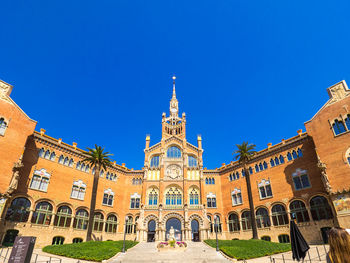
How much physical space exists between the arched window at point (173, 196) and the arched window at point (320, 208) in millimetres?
22403

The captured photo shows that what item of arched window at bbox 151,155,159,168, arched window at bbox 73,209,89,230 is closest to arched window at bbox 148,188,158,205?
arched window at bbox 151,155,159,168

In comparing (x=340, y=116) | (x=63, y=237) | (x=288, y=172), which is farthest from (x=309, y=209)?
(x=63, y=237)

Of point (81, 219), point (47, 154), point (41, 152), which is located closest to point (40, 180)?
point (47, 154)

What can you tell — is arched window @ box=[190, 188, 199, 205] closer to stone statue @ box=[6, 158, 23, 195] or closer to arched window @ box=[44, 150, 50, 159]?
arched window @ box=[44, 150, 50, 159]

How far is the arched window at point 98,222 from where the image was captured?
3756 cm

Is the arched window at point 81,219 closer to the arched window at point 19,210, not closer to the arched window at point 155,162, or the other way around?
the arched window at point 19,210

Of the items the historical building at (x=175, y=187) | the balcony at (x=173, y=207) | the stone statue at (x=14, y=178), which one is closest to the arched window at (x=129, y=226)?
the historical building at (x=175, y=187)

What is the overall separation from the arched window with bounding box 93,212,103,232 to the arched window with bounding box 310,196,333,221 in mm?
34049

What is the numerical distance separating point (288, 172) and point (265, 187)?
475 centimetres

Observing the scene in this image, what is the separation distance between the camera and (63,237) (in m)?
32.7

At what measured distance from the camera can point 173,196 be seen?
4325cm

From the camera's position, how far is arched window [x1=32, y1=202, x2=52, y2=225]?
3027 cm

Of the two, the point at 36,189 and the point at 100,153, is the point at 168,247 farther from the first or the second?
the point at 36,189

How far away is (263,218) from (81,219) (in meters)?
30.4
